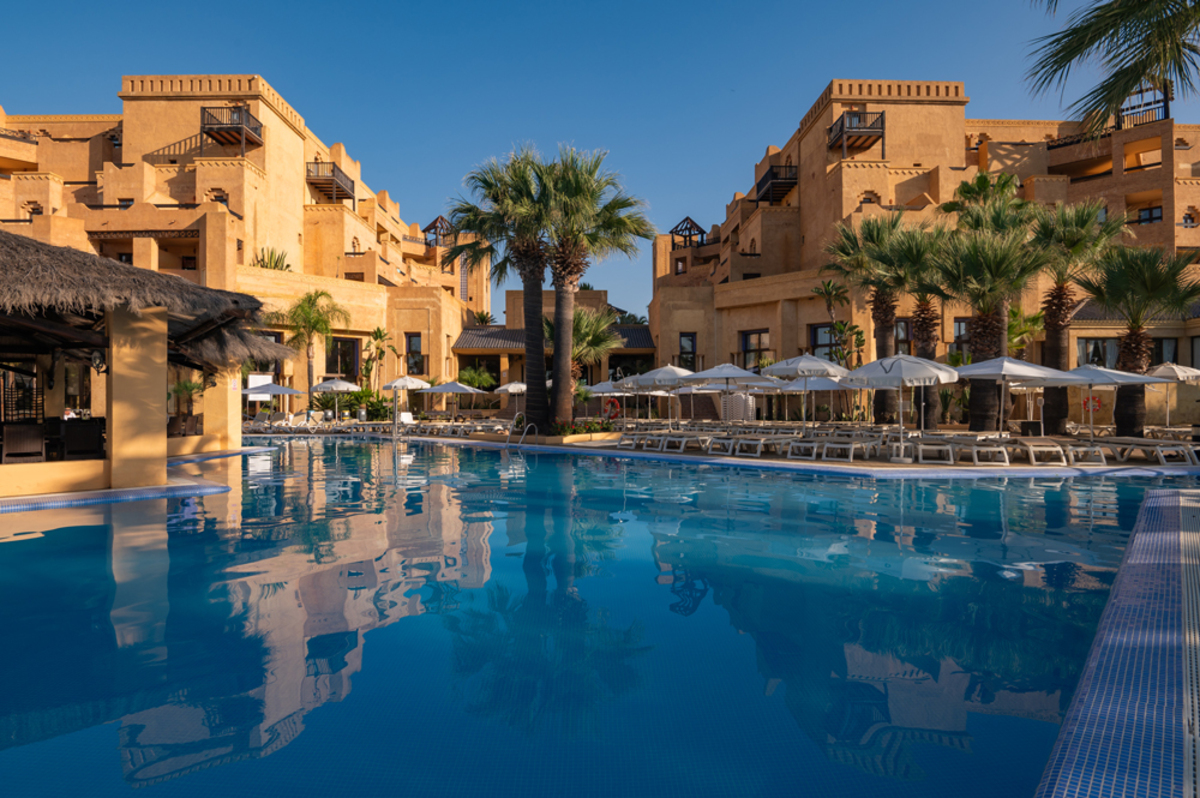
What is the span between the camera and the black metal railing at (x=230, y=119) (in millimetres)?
27712

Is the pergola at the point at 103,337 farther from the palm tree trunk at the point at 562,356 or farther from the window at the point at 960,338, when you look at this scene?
the window at the point at 960,338

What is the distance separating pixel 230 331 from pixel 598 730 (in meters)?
11.9

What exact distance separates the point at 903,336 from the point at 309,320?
2435cm

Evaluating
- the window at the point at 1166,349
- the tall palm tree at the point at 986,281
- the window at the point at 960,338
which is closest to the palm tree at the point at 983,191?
the tall palm tree at the point at 986,281

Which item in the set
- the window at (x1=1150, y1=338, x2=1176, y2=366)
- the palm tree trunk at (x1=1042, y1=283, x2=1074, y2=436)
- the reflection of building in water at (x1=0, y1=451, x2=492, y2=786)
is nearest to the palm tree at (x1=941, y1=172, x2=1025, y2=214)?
the palm tree trunk at (x1=1042, y1=283, x2=1074, y2=436)

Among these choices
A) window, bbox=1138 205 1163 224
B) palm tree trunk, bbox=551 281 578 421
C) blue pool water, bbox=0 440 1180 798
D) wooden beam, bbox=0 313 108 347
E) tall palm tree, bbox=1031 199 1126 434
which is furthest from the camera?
window, bbox=1138 205 1163 224

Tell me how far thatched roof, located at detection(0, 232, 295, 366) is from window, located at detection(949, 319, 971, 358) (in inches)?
958

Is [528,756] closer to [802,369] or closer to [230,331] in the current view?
[230,331]

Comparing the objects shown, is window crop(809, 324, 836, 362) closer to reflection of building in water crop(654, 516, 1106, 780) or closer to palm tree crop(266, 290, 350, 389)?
reflection of building in water crop(654, 516, 1106, 780)

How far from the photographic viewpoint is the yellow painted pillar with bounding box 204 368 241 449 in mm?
16047

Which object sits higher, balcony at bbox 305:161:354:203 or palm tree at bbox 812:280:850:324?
balcony at bbox 305:161:354:203

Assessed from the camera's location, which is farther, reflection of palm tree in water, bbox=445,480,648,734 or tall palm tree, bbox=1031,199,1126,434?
tall palm tree, bbox=1031,199,1126,434

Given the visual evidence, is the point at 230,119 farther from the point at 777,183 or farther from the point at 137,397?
the point at 777,183

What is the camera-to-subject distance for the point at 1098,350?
23422 mm
